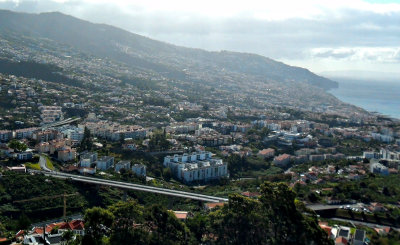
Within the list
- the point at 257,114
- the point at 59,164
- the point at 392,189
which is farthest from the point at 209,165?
the point at 257,114

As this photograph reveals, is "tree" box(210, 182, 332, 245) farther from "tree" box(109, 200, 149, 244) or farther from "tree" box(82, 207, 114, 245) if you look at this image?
"tree" box(82, 207, 114, 245)

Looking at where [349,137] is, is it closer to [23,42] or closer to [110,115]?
[110,115]

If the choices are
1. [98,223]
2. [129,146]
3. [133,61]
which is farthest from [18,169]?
[133,61]

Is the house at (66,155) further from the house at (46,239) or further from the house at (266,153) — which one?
the house at (266,153)

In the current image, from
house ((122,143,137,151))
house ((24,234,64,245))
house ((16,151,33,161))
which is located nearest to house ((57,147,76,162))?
house ((16,151,33,161))

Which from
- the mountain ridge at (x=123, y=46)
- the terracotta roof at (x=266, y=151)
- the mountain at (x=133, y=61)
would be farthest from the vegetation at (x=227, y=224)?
the mountain ridge at (x=123, y=46)

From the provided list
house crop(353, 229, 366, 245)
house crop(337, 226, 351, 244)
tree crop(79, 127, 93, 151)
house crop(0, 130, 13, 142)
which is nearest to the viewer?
house crop(353, 229, 366, 245)
